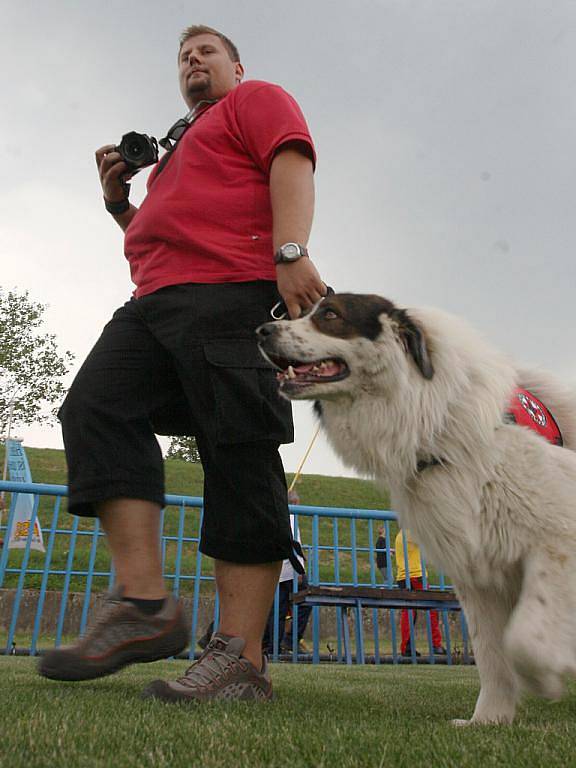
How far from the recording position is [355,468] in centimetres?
288

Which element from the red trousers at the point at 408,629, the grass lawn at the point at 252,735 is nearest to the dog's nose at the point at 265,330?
the grass lawn at the point at 252,735

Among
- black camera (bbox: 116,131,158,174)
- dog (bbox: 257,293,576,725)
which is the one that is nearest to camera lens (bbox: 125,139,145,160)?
black camera (bbox: 116,131,158,174)

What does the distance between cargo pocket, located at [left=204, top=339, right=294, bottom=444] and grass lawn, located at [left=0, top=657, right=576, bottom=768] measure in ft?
3.07

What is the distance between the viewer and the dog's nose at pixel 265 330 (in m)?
2.67

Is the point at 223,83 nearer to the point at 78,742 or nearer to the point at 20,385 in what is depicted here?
the point at 78,742

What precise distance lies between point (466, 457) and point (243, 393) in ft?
2.75

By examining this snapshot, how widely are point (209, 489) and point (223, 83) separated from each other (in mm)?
1900

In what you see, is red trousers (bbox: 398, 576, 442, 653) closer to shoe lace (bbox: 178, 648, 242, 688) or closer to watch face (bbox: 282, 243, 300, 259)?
shoe lace (bbox: 178, 648, 242, 688)

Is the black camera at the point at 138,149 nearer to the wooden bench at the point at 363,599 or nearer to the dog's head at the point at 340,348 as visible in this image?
the dog's head at the point at 340,348

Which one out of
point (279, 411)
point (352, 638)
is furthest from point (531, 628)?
point (352, 638)

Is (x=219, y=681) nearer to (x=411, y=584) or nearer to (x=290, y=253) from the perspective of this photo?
(x=290, y=253)

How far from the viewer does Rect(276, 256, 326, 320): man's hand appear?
8.61 ft

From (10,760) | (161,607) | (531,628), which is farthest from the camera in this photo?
(161,607)

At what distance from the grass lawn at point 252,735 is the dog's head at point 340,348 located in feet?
3.82
